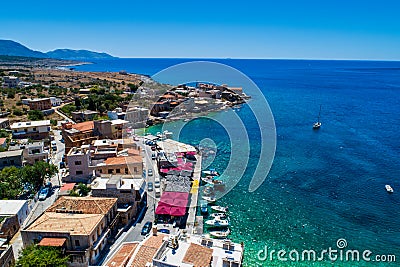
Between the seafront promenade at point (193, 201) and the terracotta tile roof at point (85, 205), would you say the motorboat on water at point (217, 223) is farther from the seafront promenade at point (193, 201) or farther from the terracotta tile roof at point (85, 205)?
the terracotta tile roof at point (85, 205)

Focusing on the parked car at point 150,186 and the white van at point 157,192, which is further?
the parked car at point 150,186

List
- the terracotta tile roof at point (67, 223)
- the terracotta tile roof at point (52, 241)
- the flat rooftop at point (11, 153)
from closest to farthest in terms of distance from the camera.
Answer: the terracotta tile roof at point (52, 241)
the terracotta tile roof at point (67, 223)
the flat rooftop at point (11, 153)

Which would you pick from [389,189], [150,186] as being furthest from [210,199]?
[389,189]

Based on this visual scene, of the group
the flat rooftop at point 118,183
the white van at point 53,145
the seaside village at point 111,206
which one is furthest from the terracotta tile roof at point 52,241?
the white van at point 53,145

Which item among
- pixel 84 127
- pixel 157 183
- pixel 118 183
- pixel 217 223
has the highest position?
pixel 84 127

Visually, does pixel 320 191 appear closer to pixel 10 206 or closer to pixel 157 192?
pixel 157 192

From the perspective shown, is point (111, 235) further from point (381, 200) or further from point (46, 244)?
point (381, 200)
